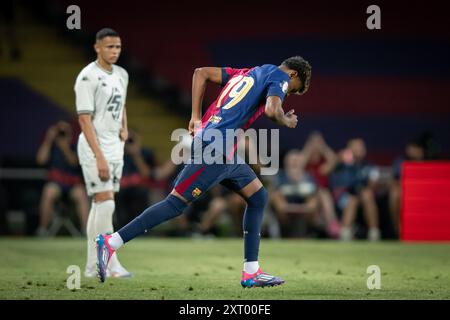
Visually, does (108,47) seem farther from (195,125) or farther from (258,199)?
(258,199)

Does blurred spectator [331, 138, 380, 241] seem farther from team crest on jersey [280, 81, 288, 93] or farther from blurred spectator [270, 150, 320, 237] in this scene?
team crest on jersey [280, 81, 288, 93]

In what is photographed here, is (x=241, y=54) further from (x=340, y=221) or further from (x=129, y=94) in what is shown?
(x=340, y=221)

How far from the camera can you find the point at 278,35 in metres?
21.0

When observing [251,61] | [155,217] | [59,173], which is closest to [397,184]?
[251,61]

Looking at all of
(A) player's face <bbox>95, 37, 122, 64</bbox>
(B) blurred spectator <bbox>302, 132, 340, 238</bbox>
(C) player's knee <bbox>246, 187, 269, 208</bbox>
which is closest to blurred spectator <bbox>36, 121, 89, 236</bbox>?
(B) blurred spectator <bbox>302, 132, 340, 238</bbox>

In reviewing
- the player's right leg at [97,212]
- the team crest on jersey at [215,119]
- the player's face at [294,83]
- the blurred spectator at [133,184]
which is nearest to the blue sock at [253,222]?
the team crest on jersey at [215,119]

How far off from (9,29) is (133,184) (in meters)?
6.04

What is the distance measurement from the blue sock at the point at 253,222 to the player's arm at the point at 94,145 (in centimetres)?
154

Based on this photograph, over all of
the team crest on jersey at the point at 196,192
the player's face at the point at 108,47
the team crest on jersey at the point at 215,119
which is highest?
the player's face at the point at 108,47

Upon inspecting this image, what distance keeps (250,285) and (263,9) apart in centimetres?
1415

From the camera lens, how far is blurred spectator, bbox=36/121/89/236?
1584 cm

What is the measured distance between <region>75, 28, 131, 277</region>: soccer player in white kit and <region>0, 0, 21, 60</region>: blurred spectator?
11.2 metres

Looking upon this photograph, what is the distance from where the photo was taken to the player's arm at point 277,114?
744 cm

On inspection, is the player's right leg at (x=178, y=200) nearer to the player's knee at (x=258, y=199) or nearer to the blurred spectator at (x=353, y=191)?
the player's knee at (x=258, y=199)
